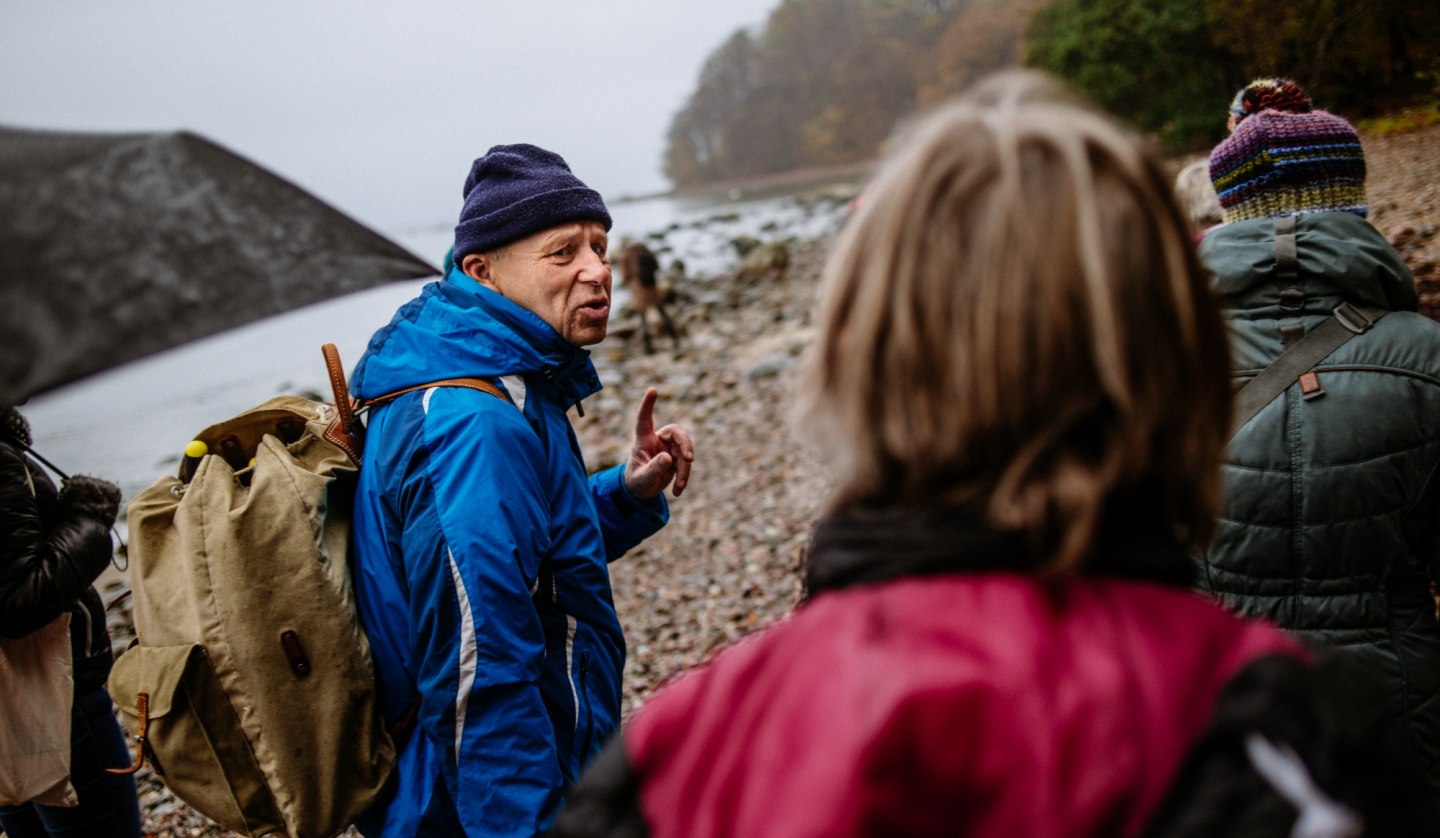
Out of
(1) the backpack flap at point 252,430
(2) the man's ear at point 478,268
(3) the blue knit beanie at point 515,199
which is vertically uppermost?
(3) the blue knit beanie at point 515,199

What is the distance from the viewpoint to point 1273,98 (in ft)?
7.76

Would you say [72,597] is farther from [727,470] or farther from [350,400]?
[727,470]

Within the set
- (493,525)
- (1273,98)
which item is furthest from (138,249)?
(1273,98)

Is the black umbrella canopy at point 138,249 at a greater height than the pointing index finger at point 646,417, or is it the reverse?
the black umbrella canopy at point 138,249

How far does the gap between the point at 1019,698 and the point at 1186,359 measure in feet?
1.39

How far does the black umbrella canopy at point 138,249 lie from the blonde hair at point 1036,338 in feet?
2.94

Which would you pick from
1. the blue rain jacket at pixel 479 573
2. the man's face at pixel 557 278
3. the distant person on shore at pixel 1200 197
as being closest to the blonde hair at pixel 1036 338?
the blue rain jacket at pixel 479 573

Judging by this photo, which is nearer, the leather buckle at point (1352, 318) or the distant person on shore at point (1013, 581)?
the distant person on shore at point (1013, 581)

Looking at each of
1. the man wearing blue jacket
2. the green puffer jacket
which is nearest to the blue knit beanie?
the man wearing blue jacket

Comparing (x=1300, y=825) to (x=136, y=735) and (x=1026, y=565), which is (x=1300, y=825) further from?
(x=136, y=735)

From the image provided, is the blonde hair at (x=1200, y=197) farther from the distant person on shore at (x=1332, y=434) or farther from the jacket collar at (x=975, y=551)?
the jacket collar at (x=975, y=551)

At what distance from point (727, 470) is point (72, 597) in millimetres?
6828

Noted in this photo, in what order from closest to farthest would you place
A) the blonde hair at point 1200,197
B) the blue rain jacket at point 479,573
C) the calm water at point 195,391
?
the blue rain jacket at point 479,573 < the blonde hair at point 1200,197 < the calm water at point 195,391

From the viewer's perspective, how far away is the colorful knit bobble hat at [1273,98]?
7.72 ft
